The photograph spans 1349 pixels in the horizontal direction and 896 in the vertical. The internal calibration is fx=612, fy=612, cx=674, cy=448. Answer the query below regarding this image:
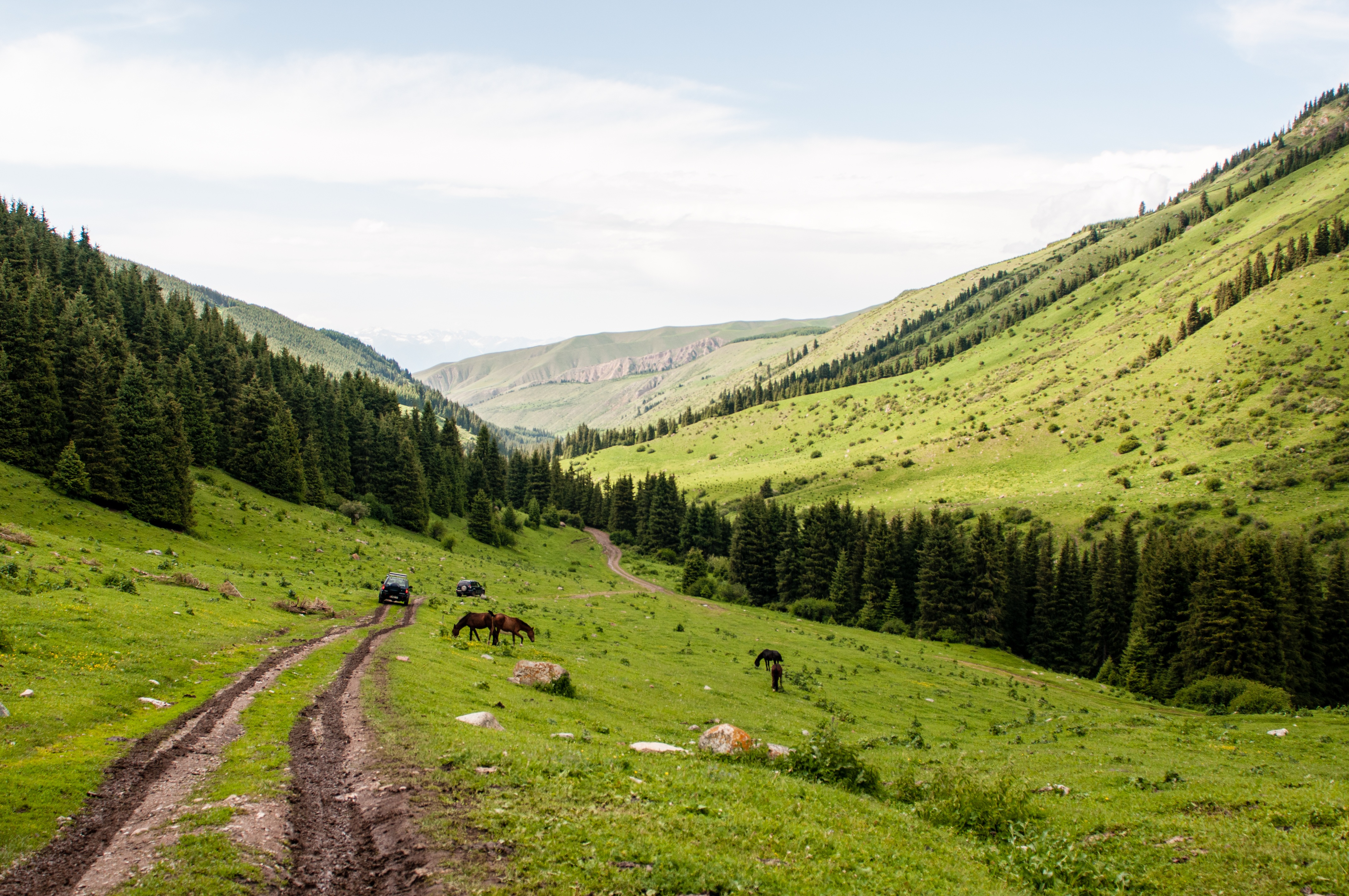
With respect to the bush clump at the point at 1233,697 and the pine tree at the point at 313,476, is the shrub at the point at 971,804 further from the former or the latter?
the pine tree at the point at 313,476

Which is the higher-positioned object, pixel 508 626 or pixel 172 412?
pixel 172 412

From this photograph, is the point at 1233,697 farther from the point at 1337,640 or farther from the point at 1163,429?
the point at 1163,429

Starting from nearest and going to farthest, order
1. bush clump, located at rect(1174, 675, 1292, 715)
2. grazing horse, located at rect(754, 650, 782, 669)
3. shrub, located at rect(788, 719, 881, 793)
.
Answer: shrub, located at rect(788, 719, 881, 793) < grazing horse, located at rect(754, 650, 782, 669) < bush clump, located at rect(1174, 675, 1292, 715)

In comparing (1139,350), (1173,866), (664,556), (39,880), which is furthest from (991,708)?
(1139,350)

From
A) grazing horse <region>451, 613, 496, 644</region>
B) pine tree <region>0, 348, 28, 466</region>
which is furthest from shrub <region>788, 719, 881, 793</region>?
pine tree <region>0, 348, 28, 466</region>

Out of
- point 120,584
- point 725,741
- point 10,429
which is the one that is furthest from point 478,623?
point 10,429

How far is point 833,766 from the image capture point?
1786cm

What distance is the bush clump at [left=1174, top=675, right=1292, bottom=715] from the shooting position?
48.5 metres

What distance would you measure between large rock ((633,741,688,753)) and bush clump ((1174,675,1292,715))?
51150mm

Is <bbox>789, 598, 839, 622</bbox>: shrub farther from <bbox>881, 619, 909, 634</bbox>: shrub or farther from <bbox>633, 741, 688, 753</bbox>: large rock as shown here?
<bbox>633, 741, 688, 753</bbox>: large rock

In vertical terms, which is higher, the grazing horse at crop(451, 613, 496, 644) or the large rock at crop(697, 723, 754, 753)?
the large rock at crop(697, 723, 754, 753)

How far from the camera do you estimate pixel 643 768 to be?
15859mm

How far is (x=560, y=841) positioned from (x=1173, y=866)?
1284 centimetres

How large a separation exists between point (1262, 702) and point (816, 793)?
55596 mm
